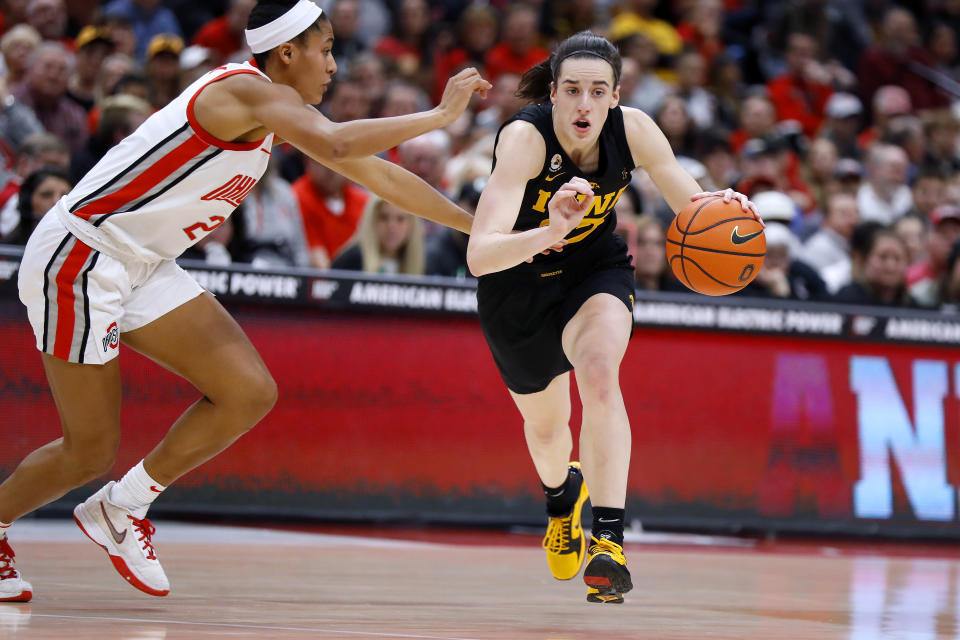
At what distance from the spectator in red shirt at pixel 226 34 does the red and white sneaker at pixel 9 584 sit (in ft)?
23.7

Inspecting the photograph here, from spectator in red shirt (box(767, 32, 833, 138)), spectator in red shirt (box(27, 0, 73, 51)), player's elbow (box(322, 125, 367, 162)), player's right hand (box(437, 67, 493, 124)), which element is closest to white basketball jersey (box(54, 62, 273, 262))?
player's elbow (box(322, 125, 367, 162))

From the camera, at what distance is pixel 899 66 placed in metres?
15.2

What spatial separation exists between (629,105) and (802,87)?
2854 millimetres

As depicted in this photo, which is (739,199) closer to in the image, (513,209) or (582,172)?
(582,172)

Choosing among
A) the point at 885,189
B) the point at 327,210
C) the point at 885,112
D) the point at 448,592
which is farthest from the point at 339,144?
the point at 885,112

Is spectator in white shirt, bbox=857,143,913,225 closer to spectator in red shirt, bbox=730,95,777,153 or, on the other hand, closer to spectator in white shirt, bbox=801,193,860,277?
spectator in white shirt, bbox=801,193,860,277

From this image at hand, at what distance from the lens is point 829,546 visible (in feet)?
28.3

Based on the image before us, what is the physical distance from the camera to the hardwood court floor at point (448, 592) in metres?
4.44

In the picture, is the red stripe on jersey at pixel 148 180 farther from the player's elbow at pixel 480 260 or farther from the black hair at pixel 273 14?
the player's elbow at pixel 480 260

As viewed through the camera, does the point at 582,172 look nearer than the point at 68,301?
No

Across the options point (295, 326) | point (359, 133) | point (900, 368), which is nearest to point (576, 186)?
point (359, 133)

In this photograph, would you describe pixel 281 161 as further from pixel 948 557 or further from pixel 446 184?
pixel 948 557

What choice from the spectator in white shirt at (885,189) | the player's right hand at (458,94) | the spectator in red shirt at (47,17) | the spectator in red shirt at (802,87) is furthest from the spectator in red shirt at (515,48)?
the player's right hand at (458,94)

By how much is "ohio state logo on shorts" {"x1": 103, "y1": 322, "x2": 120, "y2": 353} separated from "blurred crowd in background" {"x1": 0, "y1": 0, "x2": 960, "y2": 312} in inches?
123
